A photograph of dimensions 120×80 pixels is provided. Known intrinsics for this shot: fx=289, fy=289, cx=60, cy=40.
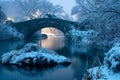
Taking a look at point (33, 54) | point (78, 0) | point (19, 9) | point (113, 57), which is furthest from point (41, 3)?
point (113, 57)

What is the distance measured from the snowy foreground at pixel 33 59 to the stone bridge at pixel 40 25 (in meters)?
27.4

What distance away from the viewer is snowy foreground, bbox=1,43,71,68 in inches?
941

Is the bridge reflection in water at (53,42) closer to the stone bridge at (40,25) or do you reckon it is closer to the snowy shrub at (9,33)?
the stone bridge at (40,25)

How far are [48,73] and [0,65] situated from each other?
483 cm

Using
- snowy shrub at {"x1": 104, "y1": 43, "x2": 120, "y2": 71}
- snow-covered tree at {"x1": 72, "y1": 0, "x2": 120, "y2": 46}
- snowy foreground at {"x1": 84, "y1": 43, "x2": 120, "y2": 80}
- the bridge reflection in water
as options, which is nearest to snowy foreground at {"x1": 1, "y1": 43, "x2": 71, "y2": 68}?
snow-covered tree at {"x1": 72, "y1": 0, "x2": 120, "y2": 46}

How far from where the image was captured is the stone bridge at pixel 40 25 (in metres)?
53.9

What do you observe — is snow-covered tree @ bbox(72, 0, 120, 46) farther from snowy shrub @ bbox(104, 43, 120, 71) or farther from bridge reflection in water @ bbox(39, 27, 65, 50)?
bridge reflection in water @ bbox(39, 27, 65, 50)

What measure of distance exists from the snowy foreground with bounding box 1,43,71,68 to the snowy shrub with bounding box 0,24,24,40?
27.5m

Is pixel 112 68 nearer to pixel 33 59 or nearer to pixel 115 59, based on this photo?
pixel 115 59

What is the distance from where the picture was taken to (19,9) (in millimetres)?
102250

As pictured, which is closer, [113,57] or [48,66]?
[113,57]

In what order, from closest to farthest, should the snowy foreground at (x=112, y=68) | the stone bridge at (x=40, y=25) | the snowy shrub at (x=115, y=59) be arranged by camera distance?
1. the snowy foreground at (x=112, y=68)
2. the snowy shrub at (x=115, y=59)
3. the stone bridge at (x=40, y=25)

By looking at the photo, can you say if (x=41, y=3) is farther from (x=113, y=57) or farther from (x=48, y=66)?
(x=113, y=57)

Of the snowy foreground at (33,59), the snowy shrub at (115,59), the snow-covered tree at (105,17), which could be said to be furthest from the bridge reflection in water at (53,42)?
the snowy shrub at (115,59)
